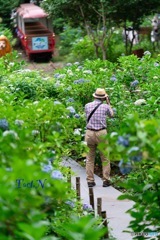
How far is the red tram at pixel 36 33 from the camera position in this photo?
35.3 metres

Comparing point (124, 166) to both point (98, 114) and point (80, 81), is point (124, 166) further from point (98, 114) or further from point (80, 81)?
point (80, 81)

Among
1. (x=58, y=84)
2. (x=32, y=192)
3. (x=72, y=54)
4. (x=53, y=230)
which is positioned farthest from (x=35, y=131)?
(x=72, y=54)

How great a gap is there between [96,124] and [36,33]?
22928 mm

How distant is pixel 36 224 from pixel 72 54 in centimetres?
2933

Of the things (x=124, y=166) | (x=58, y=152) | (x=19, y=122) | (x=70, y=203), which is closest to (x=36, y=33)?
(x=70, y=203)

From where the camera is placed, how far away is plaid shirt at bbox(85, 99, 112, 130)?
44.4 feet

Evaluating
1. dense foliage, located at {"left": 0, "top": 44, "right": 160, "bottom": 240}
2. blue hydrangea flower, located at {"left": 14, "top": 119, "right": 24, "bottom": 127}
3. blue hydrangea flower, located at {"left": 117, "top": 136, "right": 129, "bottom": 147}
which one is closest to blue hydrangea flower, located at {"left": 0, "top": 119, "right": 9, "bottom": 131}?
dense foliage, located at {"left": 0, "top": 44, "right": 160, "bottom": 240}

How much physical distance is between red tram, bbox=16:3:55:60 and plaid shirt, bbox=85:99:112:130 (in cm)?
2159

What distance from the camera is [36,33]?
36.2 meters

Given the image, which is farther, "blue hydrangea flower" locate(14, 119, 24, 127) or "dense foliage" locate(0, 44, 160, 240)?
"blue hydrangea flower" locate(14, 119, 24, 127)

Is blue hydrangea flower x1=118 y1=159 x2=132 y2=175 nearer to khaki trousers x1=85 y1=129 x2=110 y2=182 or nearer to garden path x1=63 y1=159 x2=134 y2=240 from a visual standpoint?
garden path x1=63 y1=159 x2=134 y2=240

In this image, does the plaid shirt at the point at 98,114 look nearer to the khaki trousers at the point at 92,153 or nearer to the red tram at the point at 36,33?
the khaki trousers at the point at 92,153

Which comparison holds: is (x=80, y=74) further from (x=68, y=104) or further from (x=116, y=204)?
(x=116, y=204)

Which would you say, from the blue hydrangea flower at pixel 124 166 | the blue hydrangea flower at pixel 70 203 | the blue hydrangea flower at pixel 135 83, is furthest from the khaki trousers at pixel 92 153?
the blue hydrangea flower at pixel 124 166
